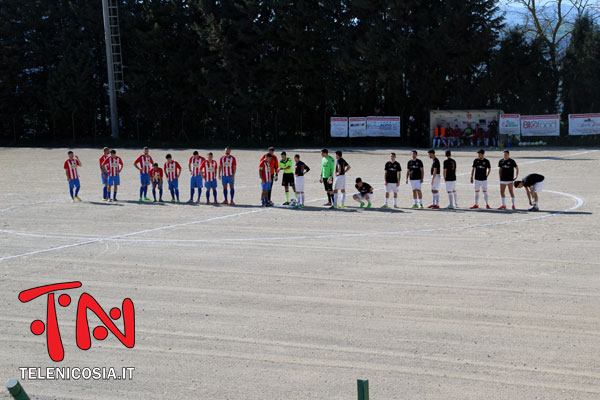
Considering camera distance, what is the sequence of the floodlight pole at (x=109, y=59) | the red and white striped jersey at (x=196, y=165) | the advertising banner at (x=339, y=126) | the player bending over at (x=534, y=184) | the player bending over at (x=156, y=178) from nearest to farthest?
1. the player bending over at (x=534, y=184)
2. the red and white striped jersey at (x=196, y=165)
3. the player bending over at (x=156, y=178)
4. the advertising banner at (x=339, y=126)
5. the floodlight pole at (x=109, y=59)

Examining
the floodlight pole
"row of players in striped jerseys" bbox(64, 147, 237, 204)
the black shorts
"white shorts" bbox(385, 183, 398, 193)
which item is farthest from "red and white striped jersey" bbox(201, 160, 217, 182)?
the floodlight pole

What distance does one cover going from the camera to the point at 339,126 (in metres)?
49.5

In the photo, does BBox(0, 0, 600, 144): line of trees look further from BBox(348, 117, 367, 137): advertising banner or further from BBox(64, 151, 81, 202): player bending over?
BBox(64, 151, 81, 202): player bending over

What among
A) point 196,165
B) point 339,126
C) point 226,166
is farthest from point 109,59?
point 226,166

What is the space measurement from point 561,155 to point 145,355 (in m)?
33.3

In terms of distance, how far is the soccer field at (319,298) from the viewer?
7.98 m

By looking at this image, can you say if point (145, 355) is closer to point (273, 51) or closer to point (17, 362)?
point (17, 362)

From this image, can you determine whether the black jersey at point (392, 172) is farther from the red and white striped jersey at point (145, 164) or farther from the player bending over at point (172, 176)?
the red and white striped jersey at point (145, 164)

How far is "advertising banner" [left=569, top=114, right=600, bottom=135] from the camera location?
43031 millimetres

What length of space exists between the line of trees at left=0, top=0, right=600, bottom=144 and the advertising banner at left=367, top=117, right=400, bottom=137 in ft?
6.47

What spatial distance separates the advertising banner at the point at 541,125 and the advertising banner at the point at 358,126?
442 inches

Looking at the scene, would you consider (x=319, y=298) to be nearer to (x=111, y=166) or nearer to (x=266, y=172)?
(x=266, y=172)

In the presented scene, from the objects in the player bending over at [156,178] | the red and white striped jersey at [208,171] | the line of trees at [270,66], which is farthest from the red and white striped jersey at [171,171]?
the line of trees at [270,66]

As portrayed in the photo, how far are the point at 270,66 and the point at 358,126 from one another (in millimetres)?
8457
